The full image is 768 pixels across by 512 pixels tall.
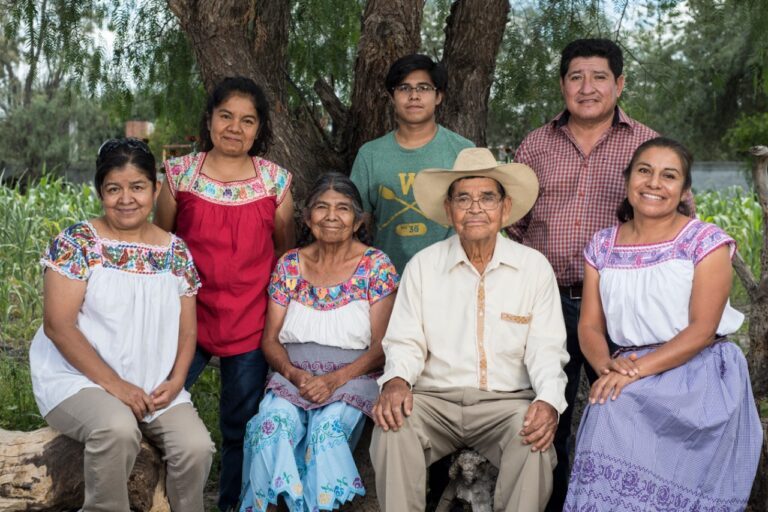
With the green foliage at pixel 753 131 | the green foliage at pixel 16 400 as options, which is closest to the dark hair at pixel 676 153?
the green foliage at pixel 16 400

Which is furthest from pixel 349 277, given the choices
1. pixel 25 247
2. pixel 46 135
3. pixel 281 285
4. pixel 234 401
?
pixel 46 135

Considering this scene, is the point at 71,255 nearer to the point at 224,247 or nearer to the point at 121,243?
the point at 121,243

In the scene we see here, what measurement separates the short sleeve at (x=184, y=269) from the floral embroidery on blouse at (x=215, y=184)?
304 millimetres

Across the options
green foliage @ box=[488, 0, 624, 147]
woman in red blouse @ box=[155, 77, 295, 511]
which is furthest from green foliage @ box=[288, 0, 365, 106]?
woman in red blouse @ box=[155, 77, 295, 511]

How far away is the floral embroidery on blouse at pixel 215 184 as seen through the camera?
→ 401 centimetres

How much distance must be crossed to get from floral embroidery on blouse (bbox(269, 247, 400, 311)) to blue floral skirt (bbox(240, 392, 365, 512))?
475 mm

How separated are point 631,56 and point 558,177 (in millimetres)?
2205

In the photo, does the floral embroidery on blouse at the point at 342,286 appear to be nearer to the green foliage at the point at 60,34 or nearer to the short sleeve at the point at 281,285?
the short sleeve at the point at 281,285

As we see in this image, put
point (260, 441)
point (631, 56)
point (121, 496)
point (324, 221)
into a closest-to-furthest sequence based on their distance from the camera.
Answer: point (121, 496)
point (260, 441)
point (324, 221)
point (631, 56)

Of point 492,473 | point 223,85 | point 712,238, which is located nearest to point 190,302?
point 223,85

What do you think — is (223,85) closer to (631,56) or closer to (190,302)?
(190,302)

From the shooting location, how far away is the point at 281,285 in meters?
4.04

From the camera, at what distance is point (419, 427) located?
3520 millimetres

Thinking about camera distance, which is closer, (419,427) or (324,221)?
(419,427)
